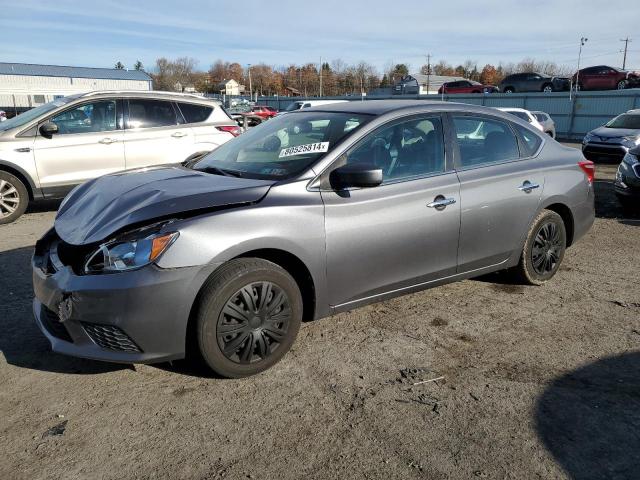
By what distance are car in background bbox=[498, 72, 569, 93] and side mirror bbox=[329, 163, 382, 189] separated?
119ft

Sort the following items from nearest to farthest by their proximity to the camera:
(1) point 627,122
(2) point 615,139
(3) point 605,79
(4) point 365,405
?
(4) point 365,405
(2) point 615,139
(1) point 627,122
(3) point 605,79

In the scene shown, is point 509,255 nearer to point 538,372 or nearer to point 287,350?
point 538,372

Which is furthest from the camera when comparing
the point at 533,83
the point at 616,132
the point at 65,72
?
the point at 65,72

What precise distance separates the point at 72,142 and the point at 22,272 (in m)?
3.08

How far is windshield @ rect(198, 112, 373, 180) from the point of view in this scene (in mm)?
3650

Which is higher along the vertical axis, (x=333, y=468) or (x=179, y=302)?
(x=179, y=302)

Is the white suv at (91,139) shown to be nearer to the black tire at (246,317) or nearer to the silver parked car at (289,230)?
the silver parked car at (289,230)

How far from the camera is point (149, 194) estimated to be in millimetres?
3299

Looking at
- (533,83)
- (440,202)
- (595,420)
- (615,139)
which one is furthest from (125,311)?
(533,83)

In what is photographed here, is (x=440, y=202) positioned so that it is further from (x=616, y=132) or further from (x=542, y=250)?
(x=616, y=132)

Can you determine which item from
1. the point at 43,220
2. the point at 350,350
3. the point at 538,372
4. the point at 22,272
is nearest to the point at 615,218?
the point at 538,372

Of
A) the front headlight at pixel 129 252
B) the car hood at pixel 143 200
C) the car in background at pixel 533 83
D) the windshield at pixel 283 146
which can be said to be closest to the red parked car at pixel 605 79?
the car in background at pixel 533 83

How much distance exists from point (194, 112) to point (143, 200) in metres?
5.86

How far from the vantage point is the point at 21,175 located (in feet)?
24.7
